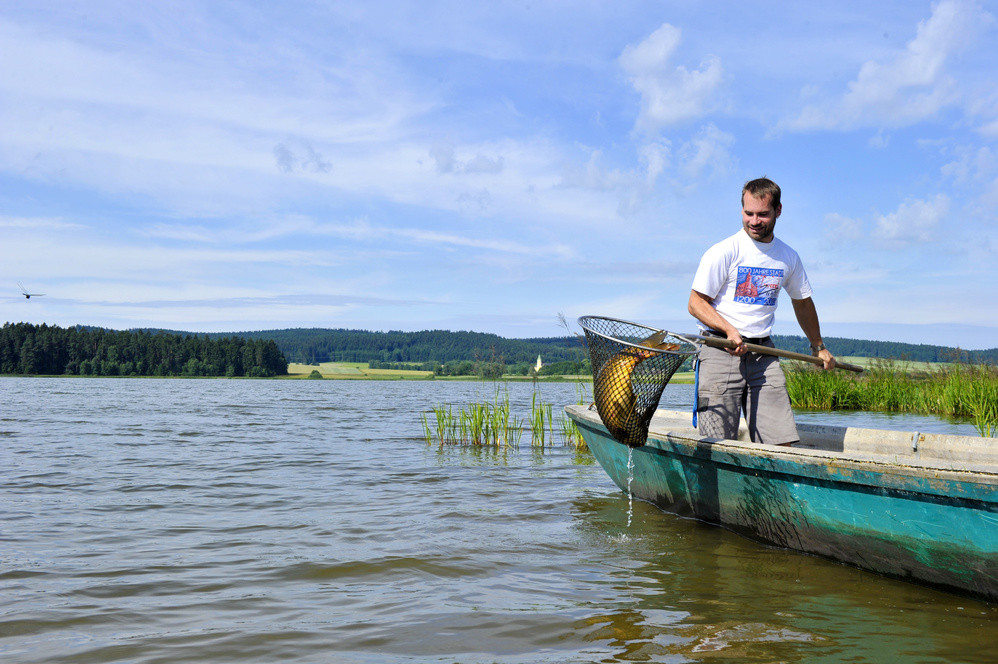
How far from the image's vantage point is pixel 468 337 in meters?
106

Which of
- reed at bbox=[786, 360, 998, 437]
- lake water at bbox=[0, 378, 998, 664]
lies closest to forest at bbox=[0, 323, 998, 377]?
reed at bbox=[786, 360, 998, 437]

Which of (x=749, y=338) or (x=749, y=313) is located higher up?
(x=749, y=313)

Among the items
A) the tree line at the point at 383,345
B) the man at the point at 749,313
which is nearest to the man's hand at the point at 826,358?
the man at the point at 749,313

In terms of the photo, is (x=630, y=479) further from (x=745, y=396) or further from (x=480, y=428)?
(x=480, y=428)

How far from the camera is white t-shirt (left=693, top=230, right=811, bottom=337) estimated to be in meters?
5.00

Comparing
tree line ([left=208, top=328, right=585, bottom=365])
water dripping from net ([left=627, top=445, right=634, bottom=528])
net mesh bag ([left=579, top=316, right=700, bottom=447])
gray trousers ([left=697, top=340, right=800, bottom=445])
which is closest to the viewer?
net mesh bag ([left=579, top=316, right=700, bottom=447])

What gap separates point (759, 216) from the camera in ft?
16.2

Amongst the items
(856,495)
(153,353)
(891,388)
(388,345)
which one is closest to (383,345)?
(388,345)

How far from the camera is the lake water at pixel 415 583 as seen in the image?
3.43 m

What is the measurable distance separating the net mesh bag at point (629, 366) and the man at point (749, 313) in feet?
1.20

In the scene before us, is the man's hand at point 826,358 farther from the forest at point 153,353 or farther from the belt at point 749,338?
the forest at point 153,353

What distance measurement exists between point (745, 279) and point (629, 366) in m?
1.01

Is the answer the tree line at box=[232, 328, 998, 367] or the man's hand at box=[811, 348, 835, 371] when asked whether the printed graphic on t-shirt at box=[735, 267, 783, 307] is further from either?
the tree line at box=[232, 328, 998, 367]

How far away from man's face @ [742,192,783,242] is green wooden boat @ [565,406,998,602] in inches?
56.9
